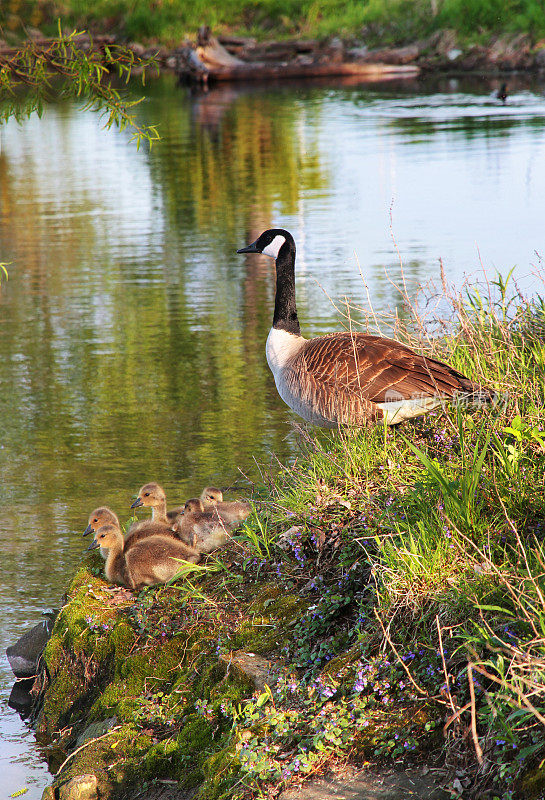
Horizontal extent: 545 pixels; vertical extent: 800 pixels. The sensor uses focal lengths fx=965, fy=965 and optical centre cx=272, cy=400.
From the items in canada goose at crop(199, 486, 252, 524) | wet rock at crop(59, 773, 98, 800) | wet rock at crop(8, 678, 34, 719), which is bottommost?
wet rock at crop(8, 678, 34, 719)

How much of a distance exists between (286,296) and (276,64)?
44.2 meters

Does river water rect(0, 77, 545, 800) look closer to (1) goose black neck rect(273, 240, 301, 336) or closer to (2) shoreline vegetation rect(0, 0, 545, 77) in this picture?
(1) goose black neck rect(273, 240, 301, 336)

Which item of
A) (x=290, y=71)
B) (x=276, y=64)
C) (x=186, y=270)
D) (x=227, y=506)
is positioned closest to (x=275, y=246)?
(x=227, y=506)

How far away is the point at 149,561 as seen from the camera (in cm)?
541

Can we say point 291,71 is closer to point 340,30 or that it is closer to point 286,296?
point 340,30

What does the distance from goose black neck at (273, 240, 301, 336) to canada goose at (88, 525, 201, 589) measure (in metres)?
2.14

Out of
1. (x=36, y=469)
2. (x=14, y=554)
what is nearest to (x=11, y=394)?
(x=36, y=469)

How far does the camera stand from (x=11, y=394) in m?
10.4

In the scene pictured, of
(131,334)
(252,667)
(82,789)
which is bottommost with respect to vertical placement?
(82,789)

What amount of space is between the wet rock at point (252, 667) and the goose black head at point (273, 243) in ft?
12.0

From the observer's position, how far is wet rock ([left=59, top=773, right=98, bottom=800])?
14.5 ft

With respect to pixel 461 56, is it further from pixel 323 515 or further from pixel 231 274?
pixel 323 515

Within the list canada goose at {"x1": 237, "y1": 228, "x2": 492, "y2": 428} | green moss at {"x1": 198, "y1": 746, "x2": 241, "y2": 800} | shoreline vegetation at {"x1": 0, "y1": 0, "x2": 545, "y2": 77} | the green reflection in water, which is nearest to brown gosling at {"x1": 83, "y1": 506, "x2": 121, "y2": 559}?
the green reflection in water

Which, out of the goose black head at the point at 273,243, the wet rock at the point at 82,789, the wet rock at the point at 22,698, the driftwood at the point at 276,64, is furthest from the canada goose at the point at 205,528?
the driftwood at the point at 276,64
